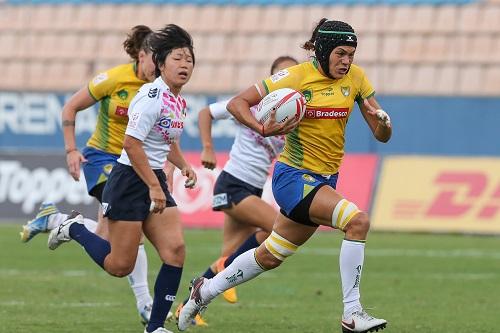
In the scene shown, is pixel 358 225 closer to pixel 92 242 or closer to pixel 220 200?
pixel 92 242

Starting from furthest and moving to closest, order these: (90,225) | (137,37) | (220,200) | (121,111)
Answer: (220,200) < (90,225) < (121,111) < (137,37)

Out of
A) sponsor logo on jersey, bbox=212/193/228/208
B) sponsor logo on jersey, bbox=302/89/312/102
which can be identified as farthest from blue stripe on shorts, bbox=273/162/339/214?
sponsor logo on jersey, bbox=212/193/228/208

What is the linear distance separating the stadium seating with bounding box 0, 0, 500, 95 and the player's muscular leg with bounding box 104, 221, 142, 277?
43.5 feet

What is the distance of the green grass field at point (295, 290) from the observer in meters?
9.73

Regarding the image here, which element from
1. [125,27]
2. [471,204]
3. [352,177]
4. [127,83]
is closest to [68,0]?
[125,27]

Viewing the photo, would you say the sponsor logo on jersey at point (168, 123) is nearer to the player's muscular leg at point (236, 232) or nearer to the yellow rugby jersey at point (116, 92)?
the yellow rugby jersey at point (116, 92)

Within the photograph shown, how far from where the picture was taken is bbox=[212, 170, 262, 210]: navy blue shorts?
10820 mm

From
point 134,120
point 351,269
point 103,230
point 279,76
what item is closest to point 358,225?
point 351,269

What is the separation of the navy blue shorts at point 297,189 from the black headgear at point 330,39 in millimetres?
726

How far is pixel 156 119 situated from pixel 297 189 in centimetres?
109

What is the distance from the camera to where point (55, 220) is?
10.3 meters

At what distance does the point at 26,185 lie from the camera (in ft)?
66.1

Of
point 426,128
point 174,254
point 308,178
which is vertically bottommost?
point 426,128

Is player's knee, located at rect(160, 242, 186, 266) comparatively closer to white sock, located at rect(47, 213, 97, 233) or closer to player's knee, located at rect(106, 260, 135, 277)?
player's knee, located at rect(106, 260, 135, 277)
